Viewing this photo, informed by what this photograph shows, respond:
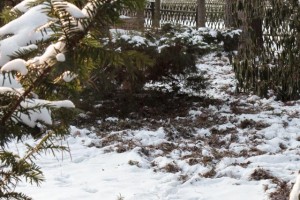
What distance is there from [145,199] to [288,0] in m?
4.14

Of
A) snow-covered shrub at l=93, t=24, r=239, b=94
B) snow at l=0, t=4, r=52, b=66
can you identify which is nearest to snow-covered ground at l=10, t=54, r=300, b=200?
snow-covered shrub at l=93, t=24, r=239, b=94

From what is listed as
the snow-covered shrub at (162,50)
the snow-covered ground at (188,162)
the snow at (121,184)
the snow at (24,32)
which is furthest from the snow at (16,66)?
the snow-covered shrub at (162,50)

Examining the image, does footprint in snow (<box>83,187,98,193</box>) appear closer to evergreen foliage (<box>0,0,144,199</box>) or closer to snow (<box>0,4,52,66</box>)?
evergreen foliage (<box>0,0,144,199</box>)

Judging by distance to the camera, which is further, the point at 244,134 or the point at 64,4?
the point at 244,134

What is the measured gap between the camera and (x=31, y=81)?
108cm

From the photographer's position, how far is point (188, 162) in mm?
4629

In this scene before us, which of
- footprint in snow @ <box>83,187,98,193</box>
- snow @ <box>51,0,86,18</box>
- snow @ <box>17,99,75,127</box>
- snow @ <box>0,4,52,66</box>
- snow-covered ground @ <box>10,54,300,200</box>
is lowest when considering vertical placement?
footprint in snow @ <box>83,187,98,193</box>

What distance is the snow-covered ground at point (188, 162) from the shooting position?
13.2 ft

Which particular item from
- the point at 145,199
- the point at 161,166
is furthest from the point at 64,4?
the point at 161,166

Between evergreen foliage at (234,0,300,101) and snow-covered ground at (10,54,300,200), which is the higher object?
evergreen foliage at (234,0,300,101)

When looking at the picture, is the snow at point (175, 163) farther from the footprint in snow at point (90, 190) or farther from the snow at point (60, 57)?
the snow at point (60, 57)

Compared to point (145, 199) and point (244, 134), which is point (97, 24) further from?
point (244, 134)

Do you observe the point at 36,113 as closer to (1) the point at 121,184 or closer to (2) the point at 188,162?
(1) the point at 121,184

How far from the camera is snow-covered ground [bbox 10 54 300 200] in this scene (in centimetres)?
401
